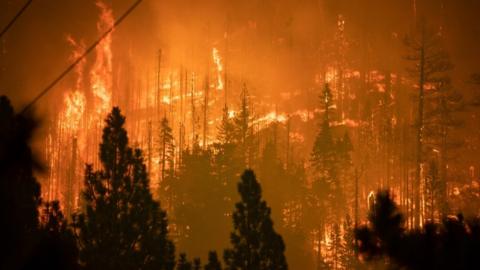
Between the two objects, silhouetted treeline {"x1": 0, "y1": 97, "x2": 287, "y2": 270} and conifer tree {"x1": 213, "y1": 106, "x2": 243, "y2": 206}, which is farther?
conifer tree {"x1": 213, "y1": 106, "x2": 243, "y2": 206}

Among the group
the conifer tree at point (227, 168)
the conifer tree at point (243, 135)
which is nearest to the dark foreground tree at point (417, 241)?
the conifer tree at point (227, 168)

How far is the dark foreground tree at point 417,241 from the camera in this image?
7504 mm

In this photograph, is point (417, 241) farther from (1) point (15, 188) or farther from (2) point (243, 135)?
(2) point (243, 135)

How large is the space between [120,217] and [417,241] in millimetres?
20603

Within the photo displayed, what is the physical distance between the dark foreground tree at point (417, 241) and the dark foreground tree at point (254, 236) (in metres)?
17.2

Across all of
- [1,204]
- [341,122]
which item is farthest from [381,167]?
[1,204]

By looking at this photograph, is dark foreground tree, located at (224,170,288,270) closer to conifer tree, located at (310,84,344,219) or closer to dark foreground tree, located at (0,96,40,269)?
dark foreground tree, located at (0,96,40,269)

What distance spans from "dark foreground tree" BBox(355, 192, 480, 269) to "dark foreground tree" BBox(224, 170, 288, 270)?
17217mm

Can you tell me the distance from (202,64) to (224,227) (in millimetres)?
121875

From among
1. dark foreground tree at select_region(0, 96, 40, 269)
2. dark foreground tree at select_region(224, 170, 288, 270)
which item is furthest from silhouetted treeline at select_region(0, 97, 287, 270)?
dark foreground tree at select_region(0, 96, 40, 269)

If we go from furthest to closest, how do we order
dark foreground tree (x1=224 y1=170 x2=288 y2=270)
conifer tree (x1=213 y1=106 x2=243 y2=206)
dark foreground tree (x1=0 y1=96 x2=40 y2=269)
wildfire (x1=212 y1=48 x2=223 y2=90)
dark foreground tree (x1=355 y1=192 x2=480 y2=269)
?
wildfire (x1=212 y1=48 x2=223 y2=90) → conifer tree (x1=213 y1=106 x2=243 y2=206) → dark foreground tree (x1=224 y1=170 x2=288 y2=270) → dark foreground tree (x1=0 y1=96 x2=40 y2=269) → dark foreground tree (x1=355 y1=192 x2=480 y2=269)

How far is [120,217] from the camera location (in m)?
26.9

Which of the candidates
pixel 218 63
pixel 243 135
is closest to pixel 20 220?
pixel 243 135

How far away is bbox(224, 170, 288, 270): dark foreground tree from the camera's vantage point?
1016 inches
